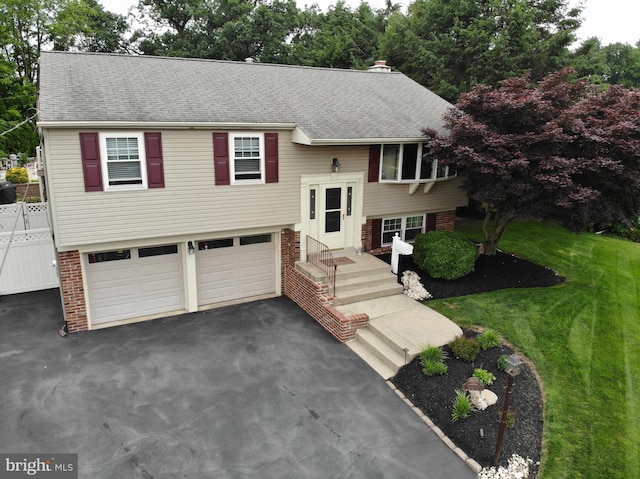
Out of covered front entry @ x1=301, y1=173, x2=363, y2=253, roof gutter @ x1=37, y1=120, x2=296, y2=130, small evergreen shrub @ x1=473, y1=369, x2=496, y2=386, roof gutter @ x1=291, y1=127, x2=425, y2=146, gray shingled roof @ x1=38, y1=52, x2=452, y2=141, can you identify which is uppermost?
gray shingled roof @ x1=38, y1=52, x2=452, y2=141

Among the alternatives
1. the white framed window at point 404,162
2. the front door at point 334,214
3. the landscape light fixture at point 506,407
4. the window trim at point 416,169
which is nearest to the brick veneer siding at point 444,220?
the window trim at point 416,169

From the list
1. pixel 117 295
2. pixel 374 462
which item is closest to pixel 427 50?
pixel 117 295

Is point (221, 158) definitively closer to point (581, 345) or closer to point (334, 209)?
point (334, 209)

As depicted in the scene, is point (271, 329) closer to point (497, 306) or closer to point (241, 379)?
point (241, 379)

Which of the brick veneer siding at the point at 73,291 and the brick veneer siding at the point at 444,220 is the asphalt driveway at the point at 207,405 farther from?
the brick veneer siding at the point at 444,220

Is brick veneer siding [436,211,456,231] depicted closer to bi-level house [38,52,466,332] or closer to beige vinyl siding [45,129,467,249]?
Result: bi-level house [38,52,466,332]

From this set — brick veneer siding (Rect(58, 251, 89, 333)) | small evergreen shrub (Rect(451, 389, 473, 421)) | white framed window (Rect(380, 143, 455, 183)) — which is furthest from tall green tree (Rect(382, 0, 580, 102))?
brick veneer siding (Rect(58, 251, 89, 333))
